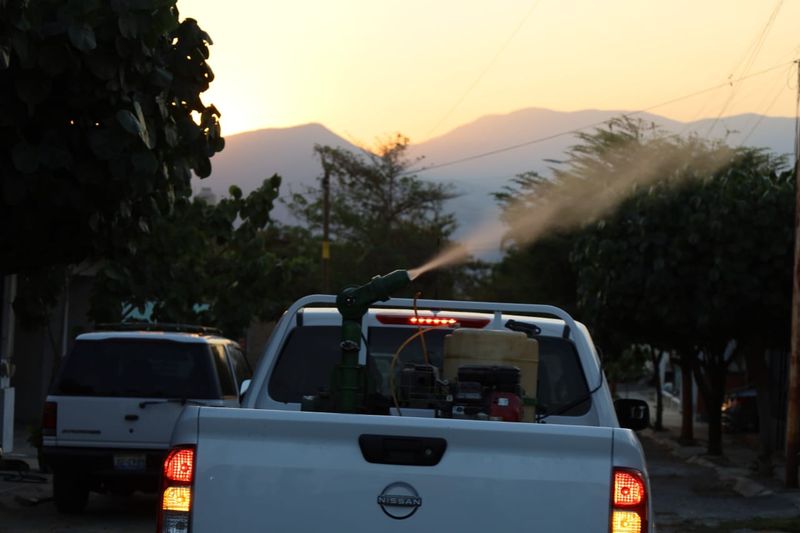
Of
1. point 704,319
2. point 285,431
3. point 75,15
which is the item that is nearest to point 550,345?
point 285,431

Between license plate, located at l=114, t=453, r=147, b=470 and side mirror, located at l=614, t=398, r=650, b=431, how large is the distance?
7.26 meters

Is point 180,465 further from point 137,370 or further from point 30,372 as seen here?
point 30,372

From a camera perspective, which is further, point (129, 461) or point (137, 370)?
point (137, 370)

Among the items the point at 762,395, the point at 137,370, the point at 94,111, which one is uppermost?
the point at 94,111

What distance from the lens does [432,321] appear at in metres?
7.66

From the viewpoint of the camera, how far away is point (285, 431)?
5020 mm

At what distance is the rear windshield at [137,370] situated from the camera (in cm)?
1401

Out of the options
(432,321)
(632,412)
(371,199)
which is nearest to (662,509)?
(632,412)

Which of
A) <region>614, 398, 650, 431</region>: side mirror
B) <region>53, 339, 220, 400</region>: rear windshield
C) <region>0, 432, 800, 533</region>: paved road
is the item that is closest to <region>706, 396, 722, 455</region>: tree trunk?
<region>0, 432, 800, 533</region>: paved road

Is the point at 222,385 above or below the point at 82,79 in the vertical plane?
below

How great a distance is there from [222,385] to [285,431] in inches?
368

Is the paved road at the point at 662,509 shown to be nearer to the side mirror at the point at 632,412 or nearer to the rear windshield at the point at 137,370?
the rear windshield at the point at 137,370

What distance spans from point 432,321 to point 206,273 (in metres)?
17.4

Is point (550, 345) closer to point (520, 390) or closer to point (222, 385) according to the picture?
point (520, 390)
